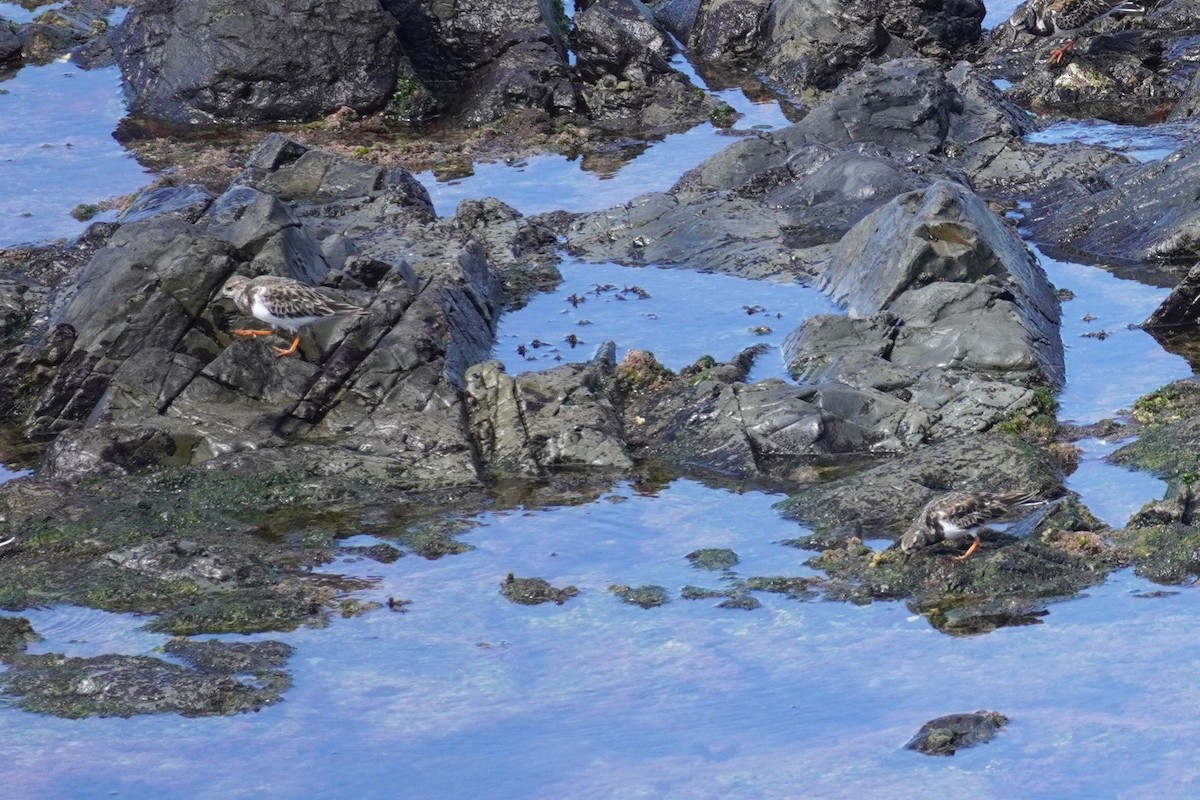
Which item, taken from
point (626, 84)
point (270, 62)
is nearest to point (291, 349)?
point (270, 62)

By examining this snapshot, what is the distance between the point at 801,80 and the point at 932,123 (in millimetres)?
6623

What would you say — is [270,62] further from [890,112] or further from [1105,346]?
[1105,346]

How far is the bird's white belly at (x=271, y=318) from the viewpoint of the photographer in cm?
1723

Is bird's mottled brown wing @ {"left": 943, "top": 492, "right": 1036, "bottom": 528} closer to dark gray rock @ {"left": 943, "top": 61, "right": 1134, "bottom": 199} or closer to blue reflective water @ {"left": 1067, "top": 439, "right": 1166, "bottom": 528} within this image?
blue reflective water @ {"left": 1067, "top": 439, "right": 1166, "bottom": 528}

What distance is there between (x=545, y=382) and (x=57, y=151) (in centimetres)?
1798

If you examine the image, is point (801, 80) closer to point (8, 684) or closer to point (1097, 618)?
point (1097, 618)

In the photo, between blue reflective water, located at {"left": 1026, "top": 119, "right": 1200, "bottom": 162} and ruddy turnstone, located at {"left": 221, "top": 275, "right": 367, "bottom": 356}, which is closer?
ruddy turnstone, located at {"left": 221, "top": 275, "right": 367, "bottom": 356}

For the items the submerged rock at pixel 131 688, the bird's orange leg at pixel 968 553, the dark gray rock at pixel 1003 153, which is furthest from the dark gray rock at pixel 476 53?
the submerged rock at pixel 131 688

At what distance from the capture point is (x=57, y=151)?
105 feet

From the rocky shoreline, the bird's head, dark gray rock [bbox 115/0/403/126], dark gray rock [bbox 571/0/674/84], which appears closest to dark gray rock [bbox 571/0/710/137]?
dark gray rock [bbox 571/0/674/84]

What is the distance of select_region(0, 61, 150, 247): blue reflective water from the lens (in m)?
27.8

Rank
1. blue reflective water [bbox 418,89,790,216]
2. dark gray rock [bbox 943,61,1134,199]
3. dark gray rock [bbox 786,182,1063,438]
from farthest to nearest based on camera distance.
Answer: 1. blue reflective water [bbox 418,89,790,216]
2. dark gray rock [bbox 943,61,1134,199]
3. dark gray rock [bbox 786,182,1063,438]

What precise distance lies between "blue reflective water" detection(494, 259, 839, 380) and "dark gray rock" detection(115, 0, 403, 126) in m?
10.7

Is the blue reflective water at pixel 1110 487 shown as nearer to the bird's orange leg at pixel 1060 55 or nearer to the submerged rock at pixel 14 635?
the submerged rock at pixel 14 635
